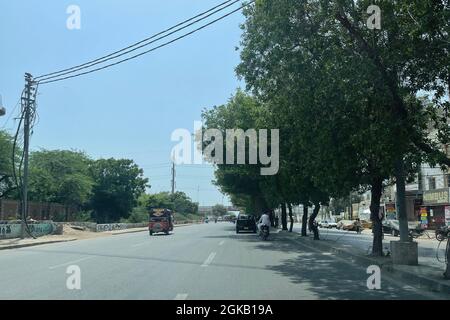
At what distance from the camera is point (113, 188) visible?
7550 cm

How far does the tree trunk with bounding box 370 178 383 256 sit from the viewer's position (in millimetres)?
20172

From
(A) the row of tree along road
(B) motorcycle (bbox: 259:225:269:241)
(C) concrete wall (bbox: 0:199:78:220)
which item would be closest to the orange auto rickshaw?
(C) concrete wall (bbox: 0:199:78:220)

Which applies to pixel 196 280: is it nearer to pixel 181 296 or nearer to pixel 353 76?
pixel 181 296

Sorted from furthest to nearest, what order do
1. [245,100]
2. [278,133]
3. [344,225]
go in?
[344,225] → [245,100] → [278,133]

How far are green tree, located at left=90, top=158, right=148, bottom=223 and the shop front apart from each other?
41389 mm

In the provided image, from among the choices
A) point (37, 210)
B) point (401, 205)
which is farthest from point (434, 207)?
point (401, 205)

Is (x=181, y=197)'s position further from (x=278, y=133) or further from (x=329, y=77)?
(x=329, y=77)

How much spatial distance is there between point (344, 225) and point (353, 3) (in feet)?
190

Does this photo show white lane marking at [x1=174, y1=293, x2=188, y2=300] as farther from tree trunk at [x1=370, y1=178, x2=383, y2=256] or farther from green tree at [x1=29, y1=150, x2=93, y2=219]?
green tree at [x1=29, y1=150, x2=93, y2=219]

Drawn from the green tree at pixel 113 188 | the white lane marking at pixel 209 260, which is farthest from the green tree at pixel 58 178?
the white lane marking at pixel 209 260

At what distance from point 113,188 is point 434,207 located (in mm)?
43506
